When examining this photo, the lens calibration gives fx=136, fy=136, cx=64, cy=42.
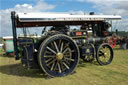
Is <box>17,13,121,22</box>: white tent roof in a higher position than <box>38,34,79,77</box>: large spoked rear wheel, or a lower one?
higher

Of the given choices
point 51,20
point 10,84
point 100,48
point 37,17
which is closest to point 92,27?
point 100,48

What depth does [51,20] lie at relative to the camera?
6125 millimetres

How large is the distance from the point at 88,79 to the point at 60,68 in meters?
1.24

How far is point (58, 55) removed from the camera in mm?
5457

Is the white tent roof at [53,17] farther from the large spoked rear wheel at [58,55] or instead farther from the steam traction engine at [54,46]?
the large spoked rear wheel at [58,55]

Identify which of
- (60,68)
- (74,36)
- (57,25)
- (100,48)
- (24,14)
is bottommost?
(60,68)

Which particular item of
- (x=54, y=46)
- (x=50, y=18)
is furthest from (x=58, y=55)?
(x=50, y=18)

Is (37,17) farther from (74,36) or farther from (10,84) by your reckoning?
(10,84)

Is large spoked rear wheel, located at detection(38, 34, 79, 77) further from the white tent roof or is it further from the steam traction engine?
the white tent roof

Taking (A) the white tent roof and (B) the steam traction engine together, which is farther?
(A) the white tent roof

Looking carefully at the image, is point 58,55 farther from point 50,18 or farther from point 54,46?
point 50,18

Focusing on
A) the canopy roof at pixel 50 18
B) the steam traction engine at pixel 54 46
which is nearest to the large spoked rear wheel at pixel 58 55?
the steam traction engine at pixel 54 46

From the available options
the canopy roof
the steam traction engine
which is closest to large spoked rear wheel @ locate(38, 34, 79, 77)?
the steam traction engine

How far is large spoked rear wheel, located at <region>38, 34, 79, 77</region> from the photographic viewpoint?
206 inches
